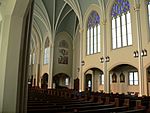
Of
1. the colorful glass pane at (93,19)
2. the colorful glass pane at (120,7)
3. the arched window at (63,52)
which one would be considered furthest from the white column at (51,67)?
the colorful glass pane at (120,7)

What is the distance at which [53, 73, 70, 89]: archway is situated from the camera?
2928 centimetres

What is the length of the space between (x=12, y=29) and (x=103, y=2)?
1547 cm

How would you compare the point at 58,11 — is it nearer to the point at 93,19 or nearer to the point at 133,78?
the point at 93,19

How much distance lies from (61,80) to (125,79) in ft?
46.0

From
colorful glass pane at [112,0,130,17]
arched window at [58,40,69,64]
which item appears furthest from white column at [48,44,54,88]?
colorful glass pane at [112,0,130,17]

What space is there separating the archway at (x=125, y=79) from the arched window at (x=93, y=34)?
337 centimetres

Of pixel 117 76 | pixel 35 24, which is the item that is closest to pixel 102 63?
pixel 117 76

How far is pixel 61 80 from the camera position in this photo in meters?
30.3

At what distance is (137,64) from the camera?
1414 centimetres

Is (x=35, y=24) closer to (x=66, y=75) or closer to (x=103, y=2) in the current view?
(x=66, y=75)

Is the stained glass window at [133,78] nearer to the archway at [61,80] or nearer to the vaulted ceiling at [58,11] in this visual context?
the vaulted ceiling at [58,11]

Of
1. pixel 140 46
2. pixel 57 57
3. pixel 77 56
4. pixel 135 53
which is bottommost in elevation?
pixel 135 53

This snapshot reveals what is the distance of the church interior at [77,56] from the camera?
13.4ft

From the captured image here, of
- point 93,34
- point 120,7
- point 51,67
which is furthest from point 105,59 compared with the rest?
point 51,67
